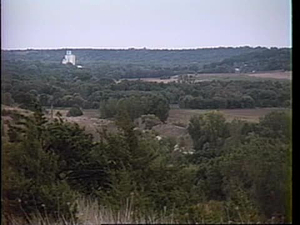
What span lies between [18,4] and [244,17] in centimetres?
58

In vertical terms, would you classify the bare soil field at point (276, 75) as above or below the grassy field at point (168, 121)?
above

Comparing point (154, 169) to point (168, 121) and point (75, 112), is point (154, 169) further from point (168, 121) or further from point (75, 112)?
point (75, 112)

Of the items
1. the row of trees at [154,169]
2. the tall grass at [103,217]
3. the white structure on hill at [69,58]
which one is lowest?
the tall grass at [103,217]

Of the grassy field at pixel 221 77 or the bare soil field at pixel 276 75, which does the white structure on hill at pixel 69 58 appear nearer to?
the grassy field at pixel 221 77

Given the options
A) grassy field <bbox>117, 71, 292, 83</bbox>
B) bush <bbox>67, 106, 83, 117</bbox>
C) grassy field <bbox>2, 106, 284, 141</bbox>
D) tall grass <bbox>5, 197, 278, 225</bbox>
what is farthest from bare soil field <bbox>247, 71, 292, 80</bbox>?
bush <bbox>67, 106, 83, 117</bbox>

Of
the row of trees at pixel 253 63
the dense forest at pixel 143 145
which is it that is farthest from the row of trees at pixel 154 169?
the row of trees at pixel 253 63

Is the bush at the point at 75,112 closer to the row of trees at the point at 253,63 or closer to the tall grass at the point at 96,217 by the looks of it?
the tall grass at the point at 96,217

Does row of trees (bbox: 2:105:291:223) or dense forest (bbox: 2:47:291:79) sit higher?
dense forest (bbox: 2:47:291:79)

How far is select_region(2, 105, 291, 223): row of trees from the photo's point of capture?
126cm

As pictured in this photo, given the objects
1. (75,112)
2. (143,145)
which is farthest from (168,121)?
(75,112)

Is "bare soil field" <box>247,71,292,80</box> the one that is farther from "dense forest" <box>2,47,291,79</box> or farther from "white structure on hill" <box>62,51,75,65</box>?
"white structure on hill" <box>62,51,75,65</box>

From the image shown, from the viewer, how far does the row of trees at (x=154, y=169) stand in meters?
1.26

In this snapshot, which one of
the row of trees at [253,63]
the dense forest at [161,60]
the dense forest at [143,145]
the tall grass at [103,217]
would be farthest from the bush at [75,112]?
the row of trees at [253,63]

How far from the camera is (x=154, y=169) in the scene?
130 cm
